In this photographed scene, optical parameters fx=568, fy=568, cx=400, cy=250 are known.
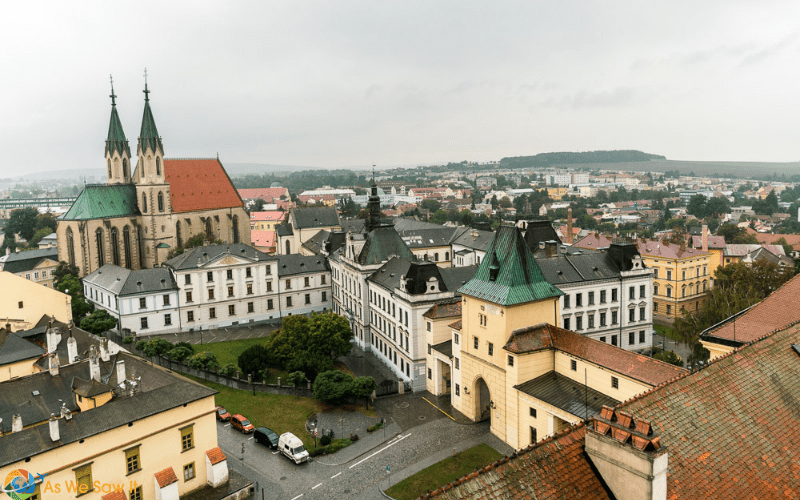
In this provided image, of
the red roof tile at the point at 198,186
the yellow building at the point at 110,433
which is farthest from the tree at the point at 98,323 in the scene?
the red roof tile at the point at 198,186

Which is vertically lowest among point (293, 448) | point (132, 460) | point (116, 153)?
point (293, 448)

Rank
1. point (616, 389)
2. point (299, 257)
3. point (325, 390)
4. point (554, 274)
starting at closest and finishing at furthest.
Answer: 1. point (616, 389)
2. point (325, 390)
3. point (554, 274)
4. point (299, 257)

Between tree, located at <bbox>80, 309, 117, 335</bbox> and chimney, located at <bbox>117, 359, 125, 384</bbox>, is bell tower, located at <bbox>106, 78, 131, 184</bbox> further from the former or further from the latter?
chimney, located at <bbox>117, 359, 125, 384</bbox>

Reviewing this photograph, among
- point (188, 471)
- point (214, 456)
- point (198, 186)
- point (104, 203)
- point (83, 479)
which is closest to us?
point (83, 479)

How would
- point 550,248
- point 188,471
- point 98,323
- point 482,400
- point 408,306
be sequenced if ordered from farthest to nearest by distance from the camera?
1. point 98,323
2. point 550,248
3. point 408,306
4. point 482,400
5. point 188,471

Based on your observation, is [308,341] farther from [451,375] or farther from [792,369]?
[792,369]

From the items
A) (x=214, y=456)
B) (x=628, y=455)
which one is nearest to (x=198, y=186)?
(x=214, y=456)

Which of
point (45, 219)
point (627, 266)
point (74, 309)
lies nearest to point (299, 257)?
point (74, 309)

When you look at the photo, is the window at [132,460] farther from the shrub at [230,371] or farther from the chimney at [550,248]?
the chimney at [550,248]

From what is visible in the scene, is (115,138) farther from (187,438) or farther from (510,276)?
(510,276)
